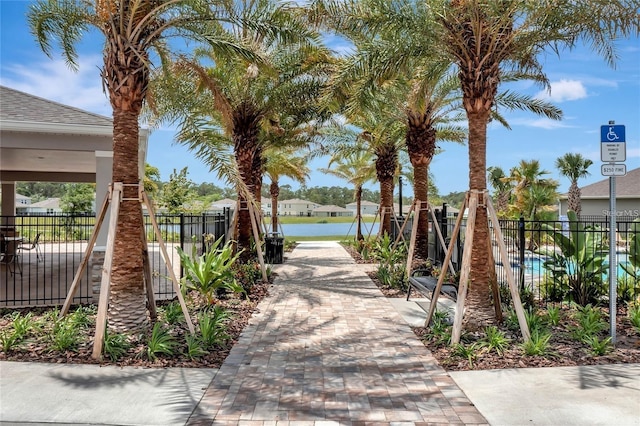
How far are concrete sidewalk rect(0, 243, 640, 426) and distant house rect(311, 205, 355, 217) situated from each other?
238ft

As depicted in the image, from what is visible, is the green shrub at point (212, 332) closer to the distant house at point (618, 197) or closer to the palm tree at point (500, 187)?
the palm tree at point (500, 187)

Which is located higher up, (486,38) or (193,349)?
(486,38)

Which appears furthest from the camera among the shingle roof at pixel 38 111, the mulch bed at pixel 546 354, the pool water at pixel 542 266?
the pool water at pixel 542 266

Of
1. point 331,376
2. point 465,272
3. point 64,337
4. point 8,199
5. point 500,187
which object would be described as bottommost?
point 331,376

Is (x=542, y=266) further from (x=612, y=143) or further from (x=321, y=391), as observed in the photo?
(x=321, y=391)

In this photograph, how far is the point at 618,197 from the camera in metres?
28.5

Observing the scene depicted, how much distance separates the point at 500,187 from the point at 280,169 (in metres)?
20.4

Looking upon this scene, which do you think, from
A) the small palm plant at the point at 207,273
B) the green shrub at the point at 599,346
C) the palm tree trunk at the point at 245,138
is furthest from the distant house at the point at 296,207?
the green shrub at the point at 599,346

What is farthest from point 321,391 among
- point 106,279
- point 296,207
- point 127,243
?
point 296,207

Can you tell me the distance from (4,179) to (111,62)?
1457 centimetres

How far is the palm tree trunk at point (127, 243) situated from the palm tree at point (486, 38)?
5.11 metres

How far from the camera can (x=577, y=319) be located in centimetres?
771

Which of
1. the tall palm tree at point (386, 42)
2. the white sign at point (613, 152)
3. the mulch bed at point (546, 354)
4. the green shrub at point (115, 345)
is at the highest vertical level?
the tall palm tree at point (386, 42)

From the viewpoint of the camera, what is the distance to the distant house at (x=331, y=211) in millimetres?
79463
